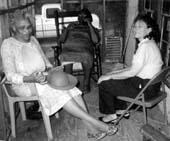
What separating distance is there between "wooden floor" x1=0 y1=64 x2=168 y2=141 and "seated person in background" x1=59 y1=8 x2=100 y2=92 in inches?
30.2

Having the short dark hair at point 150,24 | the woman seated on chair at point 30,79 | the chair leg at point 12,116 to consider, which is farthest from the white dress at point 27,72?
the short dark hair at point 150,24

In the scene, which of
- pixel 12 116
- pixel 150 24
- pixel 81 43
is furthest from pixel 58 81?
pixel 81 43

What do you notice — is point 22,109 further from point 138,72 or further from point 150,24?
point 150,24

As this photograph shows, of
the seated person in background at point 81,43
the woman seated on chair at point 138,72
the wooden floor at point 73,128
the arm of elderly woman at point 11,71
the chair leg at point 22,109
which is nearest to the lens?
the arm of elderly woman at point 11,71

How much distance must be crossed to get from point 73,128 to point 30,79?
826 millimetres

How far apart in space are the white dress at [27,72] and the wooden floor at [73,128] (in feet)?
1.46

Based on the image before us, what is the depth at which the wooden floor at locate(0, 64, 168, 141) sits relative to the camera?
253 centimetres

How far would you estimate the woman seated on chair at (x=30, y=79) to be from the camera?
2.25 meters

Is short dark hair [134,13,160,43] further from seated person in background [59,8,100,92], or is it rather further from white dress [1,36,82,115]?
seated person in background [59,8,100,92]

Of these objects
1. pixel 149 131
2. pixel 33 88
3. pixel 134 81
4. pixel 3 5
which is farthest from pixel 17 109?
pixel 149 131

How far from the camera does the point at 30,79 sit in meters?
2.23

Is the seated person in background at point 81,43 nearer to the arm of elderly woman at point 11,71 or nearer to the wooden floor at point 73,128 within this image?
the wooden floor at point 73,128

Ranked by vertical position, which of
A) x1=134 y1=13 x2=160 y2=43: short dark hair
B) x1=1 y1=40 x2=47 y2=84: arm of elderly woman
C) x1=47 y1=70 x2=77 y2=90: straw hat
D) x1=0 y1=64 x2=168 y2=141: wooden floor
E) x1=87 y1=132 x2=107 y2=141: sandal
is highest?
x1=134 y1=13 x2=160 y2=43: short dark hair

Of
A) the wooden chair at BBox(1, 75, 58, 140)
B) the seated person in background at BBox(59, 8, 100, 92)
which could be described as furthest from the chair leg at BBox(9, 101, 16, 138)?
the seated person in background at BBox(59, 8, 100, 92)
